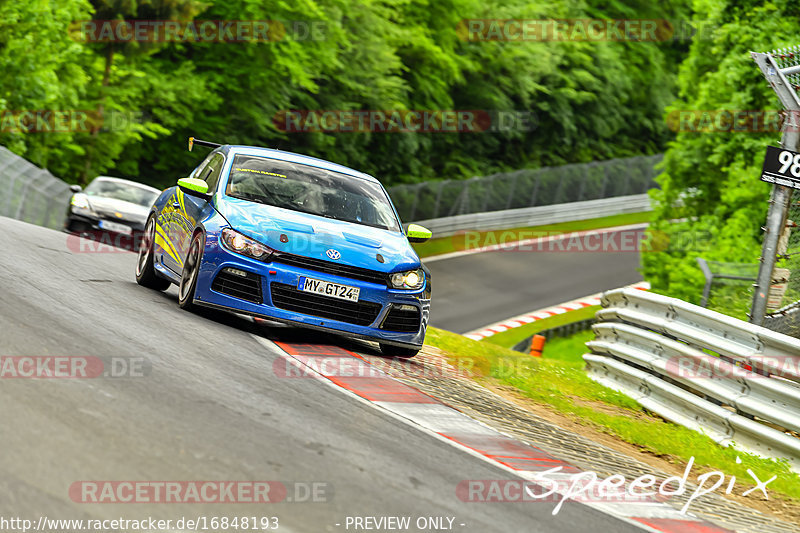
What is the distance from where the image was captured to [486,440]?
7332 millimetres

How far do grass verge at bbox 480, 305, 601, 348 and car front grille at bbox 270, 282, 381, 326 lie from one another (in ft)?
48.2

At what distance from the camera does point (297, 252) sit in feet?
30.0

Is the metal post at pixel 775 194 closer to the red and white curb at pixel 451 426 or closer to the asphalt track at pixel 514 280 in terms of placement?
the red and white curb at pixel 451 426

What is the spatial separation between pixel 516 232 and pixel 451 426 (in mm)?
35540

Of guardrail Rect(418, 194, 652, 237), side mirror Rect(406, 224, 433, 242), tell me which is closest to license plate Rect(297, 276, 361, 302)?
side mirror Rect(406, 224, 433, 242)

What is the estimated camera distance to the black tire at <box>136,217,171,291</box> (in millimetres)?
11461

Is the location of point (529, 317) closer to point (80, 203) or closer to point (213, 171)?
point (80, 203)

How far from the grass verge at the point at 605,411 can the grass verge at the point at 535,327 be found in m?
11.2

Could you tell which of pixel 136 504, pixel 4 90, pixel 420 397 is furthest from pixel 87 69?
pixel 136 504

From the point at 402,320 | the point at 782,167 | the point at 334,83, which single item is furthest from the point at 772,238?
the point at 334,83

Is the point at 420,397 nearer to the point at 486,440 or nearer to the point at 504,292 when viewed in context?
the point at 486,440

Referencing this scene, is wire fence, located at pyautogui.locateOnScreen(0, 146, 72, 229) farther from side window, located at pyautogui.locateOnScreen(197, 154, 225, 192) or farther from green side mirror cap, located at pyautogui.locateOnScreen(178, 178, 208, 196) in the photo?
green side mirror cap, located at pyautogui.locateOnScreen(178, 178, 208, 196)

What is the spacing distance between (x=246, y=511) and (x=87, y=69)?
94.4 feet

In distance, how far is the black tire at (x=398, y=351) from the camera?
10086 millimetres
